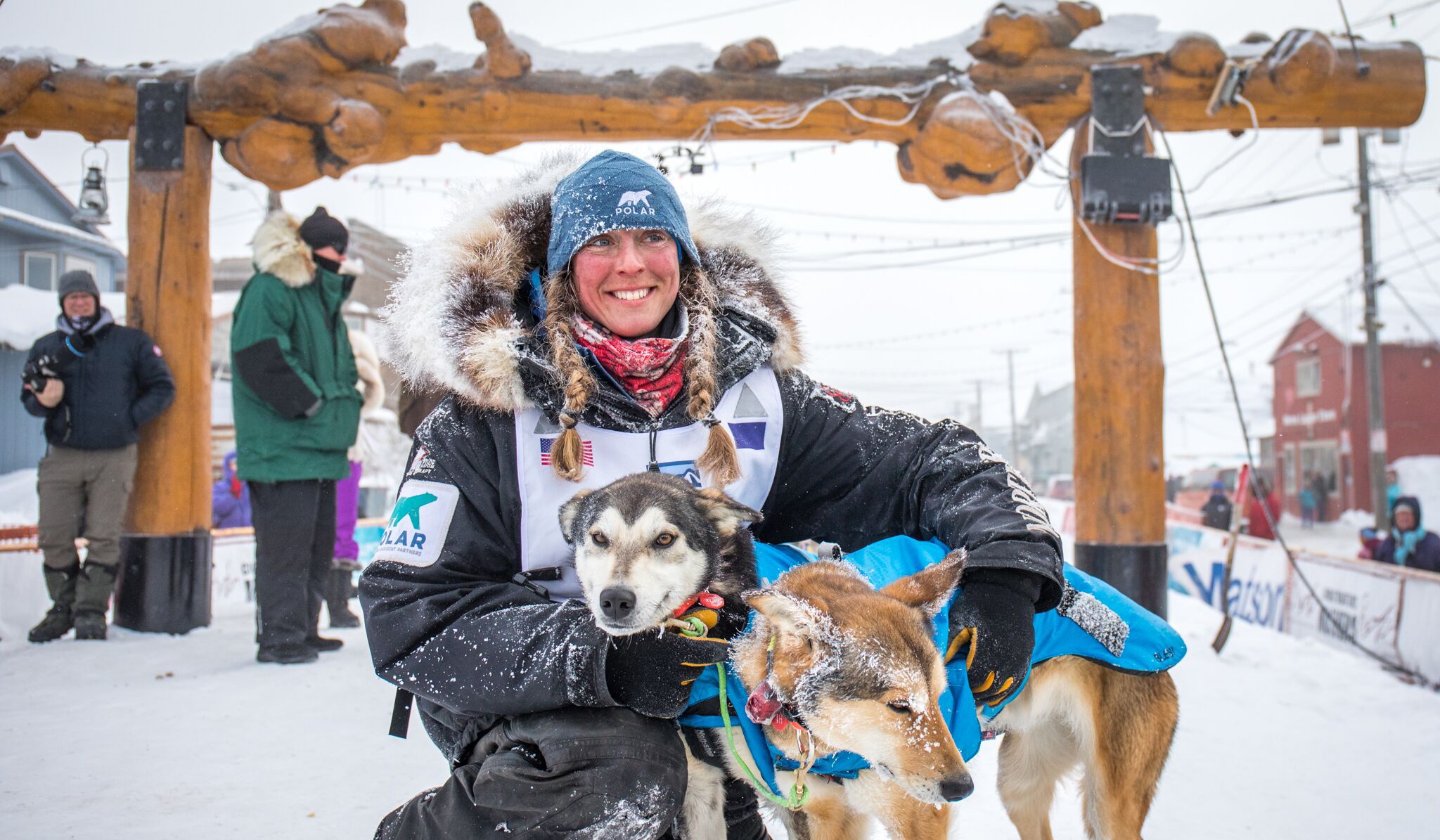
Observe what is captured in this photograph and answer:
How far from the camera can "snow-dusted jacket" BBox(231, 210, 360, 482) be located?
441 cm

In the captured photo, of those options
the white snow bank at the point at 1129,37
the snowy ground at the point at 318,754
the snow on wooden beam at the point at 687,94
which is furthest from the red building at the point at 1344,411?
the snowy ground at the point at 318,754

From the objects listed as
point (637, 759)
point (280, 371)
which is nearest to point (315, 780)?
point (637, 759)

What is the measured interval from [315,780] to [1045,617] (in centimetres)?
244

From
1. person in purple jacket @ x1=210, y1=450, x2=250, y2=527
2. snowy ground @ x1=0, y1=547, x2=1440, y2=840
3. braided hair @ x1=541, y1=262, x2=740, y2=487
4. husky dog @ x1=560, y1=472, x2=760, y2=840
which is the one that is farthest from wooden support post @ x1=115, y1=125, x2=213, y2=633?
husky dog @ x1=560, y1=472, x2=760, y2=840

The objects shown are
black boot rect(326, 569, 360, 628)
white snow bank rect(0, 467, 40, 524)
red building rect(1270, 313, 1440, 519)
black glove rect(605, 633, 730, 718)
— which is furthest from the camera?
red building rect(1270, 313, 1440, 519)

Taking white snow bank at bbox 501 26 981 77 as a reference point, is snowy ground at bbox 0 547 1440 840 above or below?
below

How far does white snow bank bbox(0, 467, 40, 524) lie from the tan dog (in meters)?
9.93

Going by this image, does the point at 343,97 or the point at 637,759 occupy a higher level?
the point at 343,97

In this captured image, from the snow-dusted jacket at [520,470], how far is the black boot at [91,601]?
3.65m

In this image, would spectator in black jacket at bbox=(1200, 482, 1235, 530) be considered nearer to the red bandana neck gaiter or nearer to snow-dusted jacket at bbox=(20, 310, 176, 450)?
the red bandana neck gaiter

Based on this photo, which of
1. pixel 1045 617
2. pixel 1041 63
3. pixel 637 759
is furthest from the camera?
pixel 1041 63

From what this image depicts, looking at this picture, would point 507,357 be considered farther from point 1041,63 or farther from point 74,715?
point 1041,63

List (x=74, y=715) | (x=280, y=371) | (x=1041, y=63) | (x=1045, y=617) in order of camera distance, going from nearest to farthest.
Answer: (x=1045, y=617) < (x=74, y=715) < (x=280, y=371) < (x=1041, y=63)

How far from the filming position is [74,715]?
136 inches
